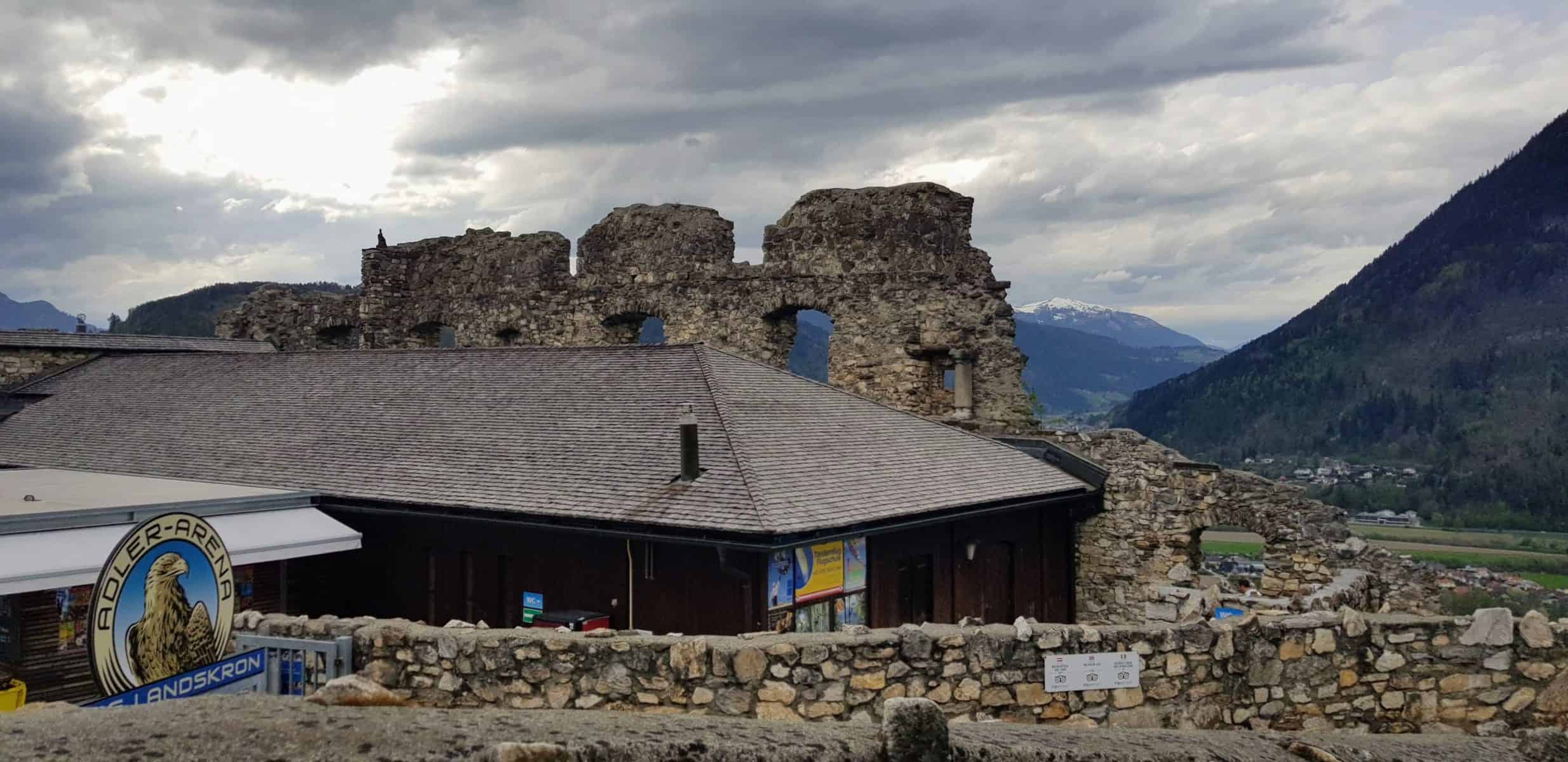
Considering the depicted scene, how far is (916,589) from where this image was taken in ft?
42.4

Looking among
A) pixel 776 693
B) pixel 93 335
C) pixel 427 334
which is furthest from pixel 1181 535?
pixel 93 335

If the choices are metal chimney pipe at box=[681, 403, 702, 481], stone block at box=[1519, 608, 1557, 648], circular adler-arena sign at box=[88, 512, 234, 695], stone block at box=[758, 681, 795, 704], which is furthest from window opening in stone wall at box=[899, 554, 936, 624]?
circular adler-arena sign at box=[88, 512, 234, 695]

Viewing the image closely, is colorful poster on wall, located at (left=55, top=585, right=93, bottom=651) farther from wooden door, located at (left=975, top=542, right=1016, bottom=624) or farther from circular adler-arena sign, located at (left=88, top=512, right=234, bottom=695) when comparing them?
wooden door, located at (left=975, top=542, right=1016, bottom=624)

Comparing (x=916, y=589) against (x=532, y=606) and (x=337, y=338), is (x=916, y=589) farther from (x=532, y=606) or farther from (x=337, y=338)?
(x=337, y=338)

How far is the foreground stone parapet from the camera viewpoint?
12.0 ft

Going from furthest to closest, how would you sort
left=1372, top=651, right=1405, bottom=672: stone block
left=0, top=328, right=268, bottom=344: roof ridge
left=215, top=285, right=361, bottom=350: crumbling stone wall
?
left=215, top=285, right=361, bottom=350: crumbling stone wall
left=0, top=328, right=268, bottom=344: roof ridge
left=1372, top=651, right=1405, bottom=672: stone block

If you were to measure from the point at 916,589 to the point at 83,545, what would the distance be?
8.55 meters

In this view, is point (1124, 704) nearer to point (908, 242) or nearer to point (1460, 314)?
point (908, 242)

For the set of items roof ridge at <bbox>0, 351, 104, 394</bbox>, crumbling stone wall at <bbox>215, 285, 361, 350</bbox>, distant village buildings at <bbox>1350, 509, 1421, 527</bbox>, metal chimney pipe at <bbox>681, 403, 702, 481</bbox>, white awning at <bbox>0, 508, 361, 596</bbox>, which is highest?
crumbling stone wall at <bbox>215, 285, 361, 350</bbox>

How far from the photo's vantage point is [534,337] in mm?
23922

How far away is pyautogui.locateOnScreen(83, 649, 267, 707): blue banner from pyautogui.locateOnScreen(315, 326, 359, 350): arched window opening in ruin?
68.8ft

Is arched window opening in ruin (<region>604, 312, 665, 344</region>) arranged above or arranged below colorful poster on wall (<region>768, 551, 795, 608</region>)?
above

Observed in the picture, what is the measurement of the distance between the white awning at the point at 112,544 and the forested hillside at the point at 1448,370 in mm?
62635

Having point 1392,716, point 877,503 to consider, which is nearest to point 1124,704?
point 1392,716
